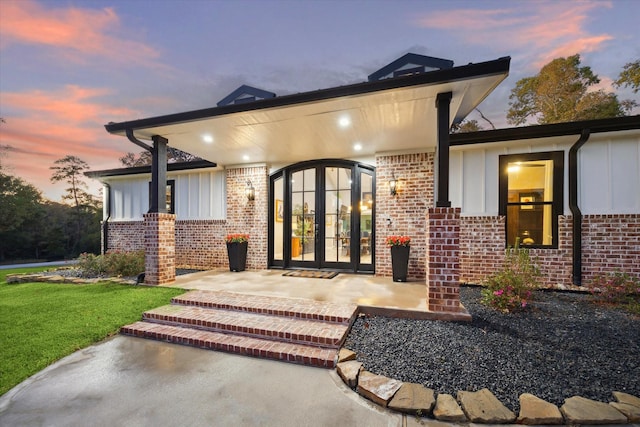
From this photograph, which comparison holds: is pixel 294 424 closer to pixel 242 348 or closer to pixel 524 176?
pixel 242 348

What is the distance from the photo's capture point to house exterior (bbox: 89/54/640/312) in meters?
3.22

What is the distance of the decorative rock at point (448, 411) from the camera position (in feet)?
5.32

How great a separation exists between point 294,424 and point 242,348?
1158 mm

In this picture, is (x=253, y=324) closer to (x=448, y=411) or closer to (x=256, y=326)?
Answer: (x=256, y=326)

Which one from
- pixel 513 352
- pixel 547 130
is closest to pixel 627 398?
pixel 513 352

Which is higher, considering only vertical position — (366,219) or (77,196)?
(77,196)

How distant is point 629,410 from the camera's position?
5.34ft

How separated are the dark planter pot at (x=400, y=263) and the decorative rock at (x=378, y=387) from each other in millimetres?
3143

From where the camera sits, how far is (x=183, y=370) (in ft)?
7.57

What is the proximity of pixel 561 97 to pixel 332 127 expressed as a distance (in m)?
11.2

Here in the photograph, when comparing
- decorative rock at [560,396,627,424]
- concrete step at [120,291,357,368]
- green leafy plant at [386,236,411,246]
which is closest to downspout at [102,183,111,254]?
Answer: concrete step at [120,291,357,368]

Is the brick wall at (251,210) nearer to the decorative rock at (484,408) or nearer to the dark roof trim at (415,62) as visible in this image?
the dark roof trim at (415,62)

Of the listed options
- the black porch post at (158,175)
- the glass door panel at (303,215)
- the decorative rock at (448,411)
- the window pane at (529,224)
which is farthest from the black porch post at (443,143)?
the black porch post at (158,175)

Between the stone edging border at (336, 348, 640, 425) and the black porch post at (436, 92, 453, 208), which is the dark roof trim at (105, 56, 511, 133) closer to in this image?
the black porch post at (436, 92, 453, 208)
